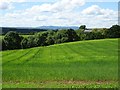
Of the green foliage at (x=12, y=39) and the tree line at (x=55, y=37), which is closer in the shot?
the green foliage at (x=12, y=39)

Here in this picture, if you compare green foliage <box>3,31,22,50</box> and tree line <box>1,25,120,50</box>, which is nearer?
green foliage <box>3,31,22,50</box>

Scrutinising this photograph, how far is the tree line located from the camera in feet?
189

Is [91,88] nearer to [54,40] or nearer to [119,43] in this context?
[119,43]

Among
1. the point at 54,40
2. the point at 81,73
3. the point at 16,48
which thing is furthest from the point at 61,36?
the point at 81,73

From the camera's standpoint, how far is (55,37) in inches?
2709

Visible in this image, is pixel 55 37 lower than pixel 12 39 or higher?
lower

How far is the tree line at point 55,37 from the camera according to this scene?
57.7 m

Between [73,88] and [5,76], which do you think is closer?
[73,88]

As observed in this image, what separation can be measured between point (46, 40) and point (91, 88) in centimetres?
5117

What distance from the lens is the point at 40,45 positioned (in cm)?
6638

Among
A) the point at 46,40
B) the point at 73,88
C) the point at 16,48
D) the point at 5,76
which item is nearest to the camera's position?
the point at 73,88

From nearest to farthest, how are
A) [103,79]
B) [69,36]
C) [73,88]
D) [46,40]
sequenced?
[73,88] → [103,79] → [46,40] → [69,36]

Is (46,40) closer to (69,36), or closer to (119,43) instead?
(69,36)

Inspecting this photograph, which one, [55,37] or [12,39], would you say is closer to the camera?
[12,39]
